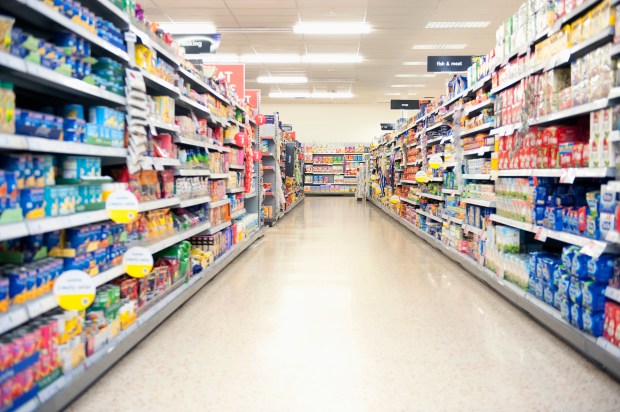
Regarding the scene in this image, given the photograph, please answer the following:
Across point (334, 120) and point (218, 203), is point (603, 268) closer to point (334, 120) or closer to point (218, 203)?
point (218, 203)

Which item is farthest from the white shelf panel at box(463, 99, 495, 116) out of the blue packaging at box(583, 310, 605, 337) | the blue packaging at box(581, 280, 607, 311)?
the blue packaging at box(583, 310, 605, 337)

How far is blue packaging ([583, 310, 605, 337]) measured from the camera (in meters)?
2.67

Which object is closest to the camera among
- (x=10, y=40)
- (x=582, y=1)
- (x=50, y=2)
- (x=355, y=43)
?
(x=10, y=40)

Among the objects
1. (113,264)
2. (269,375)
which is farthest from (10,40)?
(269,375)

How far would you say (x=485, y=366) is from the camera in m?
2.71

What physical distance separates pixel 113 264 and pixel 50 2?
56.1 inches

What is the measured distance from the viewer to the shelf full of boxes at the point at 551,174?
269cm

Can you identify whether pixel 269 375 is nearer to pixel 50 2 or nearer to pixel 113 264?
pixel 113 264

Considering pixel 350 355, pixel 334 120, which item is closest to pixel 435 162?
pixel 350 355

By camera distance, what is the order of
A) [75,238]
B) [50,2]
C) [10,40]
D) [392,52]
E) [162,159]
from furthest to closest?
[392,52]
[162,159]
[75,238]
[50,2]
[10,40]

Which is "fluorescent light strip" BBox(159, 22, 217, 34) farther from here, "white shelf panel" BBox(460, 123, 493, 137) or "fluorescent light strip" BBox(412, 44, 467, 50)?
"white shelf panel" BBox(460, 123, 493, 137)

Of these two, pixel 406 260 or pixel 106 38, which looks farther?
pixel 406 260

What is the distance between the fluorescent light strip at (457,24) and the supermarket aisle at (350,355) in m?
6.98

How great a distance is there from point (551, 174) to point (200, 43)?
534 centimetres
